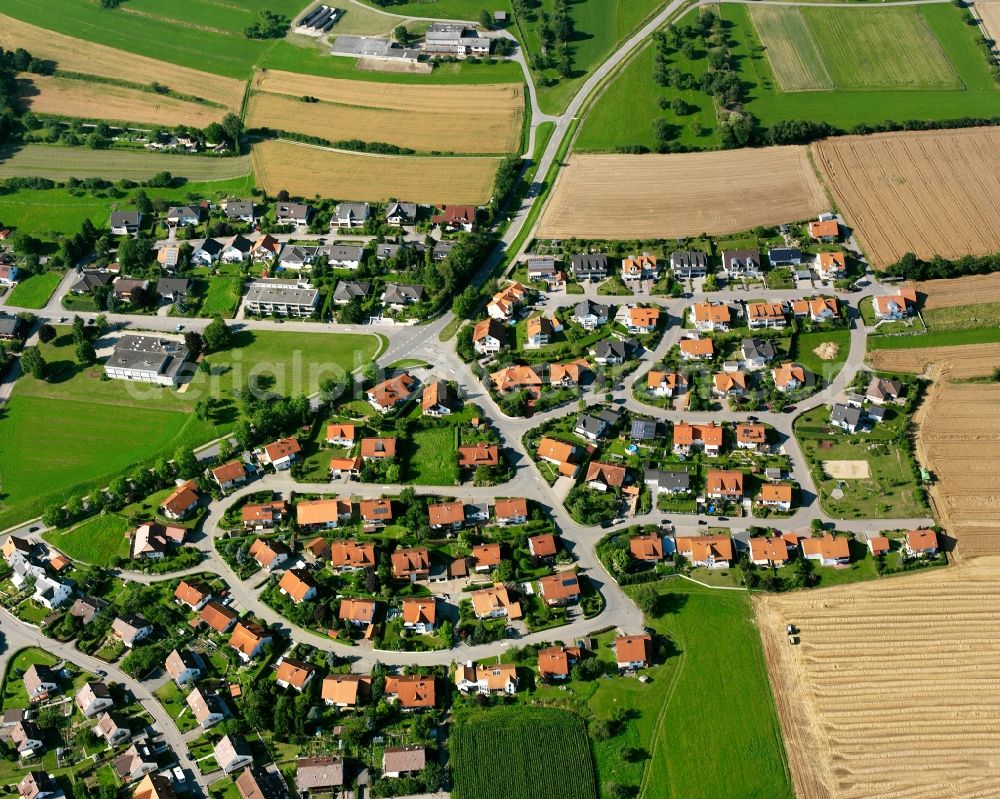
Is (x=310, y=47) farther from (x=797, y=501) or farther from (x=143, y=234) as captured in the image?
(x=797, y=501)

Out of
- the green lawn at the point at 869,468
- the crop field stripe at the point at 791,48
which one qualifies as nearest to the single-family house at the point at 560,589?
the green lawn at the point at 869,468

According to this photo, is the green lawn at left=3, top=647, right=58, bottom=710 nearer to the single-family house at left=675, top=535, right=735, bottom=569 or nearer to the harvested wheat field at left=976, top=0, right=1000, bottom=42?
the single-family house at left=675, top=535, right=735, bottom=569

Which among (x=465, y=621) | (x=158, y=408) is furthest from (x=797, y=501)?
(x=158, y=408)

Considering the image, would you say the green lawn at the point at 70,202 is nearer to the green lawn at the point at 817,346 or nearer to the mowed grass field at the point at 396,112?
the mowed grass field at the point at 396,112

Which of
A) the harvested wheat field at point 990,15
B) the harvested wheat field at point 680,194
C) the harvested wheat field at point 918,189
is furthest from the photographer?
the harvested wheat field at point 990,15

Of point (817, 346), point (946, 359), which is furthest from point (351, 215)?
point (946, 359)
